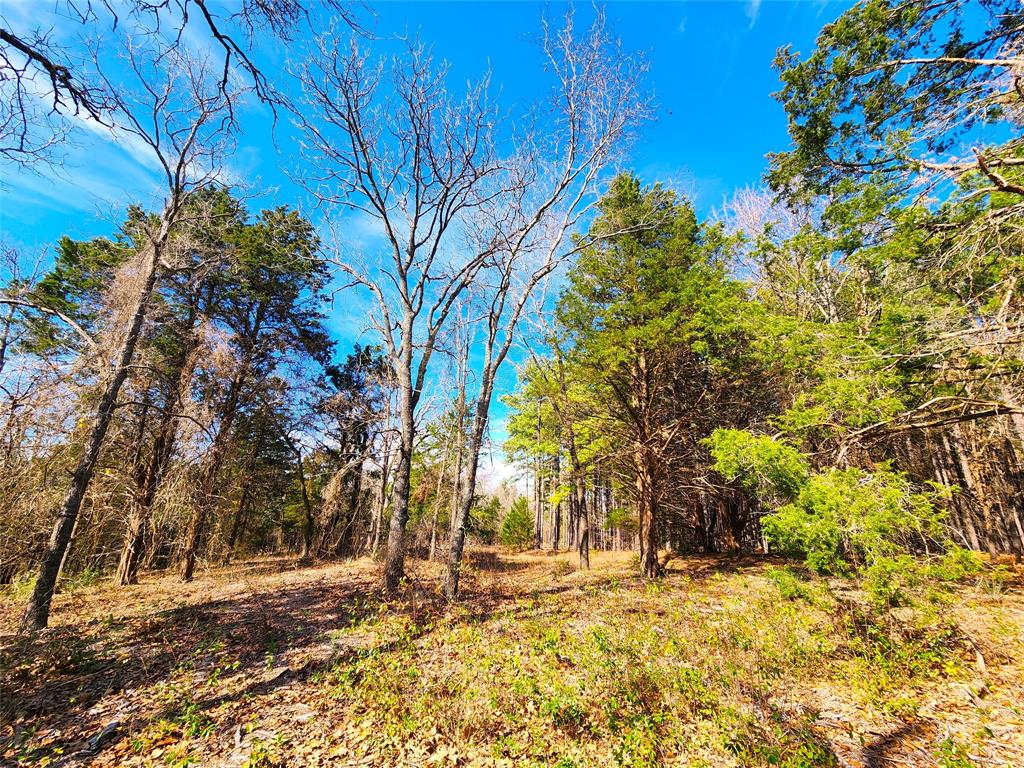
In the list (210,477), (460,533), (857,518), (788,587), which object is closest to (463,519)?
(460,533)

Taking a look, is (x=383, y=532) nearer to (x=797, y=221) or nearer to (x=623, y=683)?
(x=623, y=683)

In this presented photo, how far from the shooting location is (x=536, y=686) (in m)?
4.42

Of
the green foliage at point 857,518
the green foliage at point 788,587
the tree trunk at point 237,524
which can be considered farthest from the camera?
the tree trunk at point 237,524

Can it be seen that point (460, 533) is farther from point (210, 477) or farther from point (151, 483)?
point (151, 483)

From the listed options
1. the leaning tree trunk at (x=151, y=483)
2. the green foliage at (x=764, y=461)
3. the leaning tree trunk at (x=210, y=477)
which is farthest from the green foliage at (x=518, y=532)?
the green foliage at (x=764, y=461)

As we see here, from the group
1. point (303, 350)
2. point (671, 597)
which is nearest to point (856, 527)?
point (671, 597)

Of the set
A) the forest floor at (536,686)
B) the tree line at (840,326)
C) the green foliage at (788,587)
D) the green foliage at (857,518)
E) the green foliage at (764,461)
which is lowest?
the forest floor at (536,686)

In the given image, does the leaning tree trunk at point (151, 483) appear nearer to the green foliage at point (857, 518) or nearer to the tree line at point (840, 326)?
the tree line at point (840, 326)

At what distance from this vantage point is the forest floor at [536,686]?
3.59 meters

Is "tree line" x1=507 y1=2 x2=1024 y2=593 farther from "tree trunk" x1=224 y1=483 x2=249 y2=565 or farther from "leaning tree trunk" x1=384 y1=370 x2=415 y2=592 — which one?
"tree trunk" x1=224 y1=483 x2=249 y2=565

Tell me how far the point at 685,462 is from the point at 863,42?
9.91 meters

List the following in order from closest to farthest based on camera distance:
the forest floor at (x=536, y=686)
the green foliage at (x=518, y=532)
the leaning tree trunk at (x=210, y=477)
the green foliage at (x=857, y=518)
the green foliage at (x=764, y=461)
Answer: the forest floor at (x=536, y=686)
the green foliage at (x=857, y=518)
the green foliage at (x=764, y=461)
the leaning tree trunk at (x=210, y=477)
the green foliage at (x=518, y=532)

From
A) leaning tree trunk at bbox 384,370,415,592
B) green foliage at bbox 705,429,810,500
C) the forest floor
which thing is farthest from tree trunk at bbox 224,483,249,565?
green foliage at bbox 705,429,810,500

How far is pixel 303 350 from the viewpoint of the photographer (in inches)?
636
